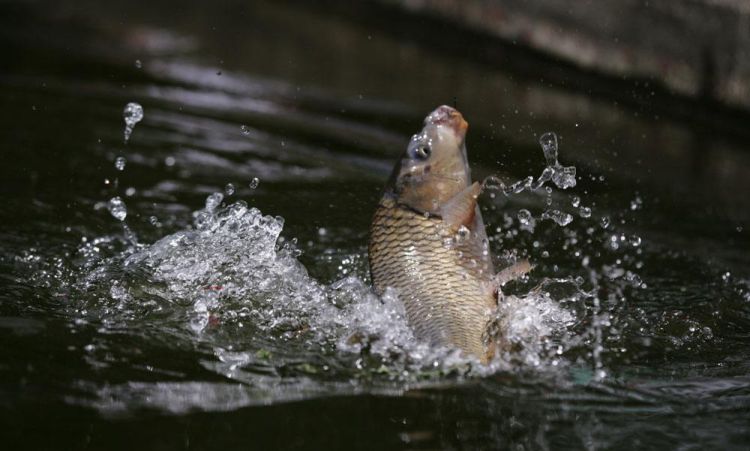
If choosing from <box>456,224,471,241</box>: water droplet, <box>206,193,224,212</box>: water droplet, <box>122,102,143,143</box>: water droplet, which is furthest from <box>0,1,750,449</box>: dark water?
<box>456,224,471,241</box>: water droplet

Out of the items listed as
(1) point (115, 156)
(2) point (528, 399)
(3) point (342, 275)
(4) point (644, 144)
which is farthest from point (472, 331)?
(4) point (644, 144)

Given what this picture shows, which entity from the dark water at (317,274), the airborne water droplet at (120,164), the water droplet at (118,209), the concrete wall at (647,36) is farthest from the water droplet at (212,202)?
the concrete wall at (647,36)

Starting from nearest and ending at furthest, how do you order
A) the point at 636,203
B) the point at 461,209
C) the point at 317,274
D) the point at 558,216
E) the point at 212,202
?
1. the point at 461,209
2. the point at 317,274
3. the point at 212,202
4. the point at 558,216
5. the point at 636,203

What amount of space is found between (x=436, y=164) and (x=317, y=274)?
1.25 meters

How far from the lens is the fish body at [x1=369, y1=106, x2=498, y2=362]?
10.5ft

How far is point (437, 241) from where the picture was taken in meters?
3.21

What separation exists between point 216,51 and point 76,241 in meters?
5.22

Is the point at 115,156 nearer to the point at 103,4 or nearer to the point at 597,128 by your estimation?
the point at 597,128

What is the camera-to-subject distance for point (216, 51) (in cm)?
943

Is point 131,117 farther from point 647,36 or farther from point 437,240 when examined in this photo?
point 647,36

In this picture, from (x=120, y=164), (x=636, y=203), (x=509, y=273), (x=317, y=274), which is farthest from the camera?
(x=636, y=203)

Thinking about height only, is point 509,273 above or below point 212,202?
below

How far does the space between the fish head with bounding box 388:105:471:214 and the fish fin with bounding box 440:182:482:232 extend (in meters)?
0.03

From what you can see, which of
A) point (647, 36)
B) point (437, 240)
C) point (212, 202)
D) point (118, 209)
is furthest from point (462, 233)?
point (647, 36)
